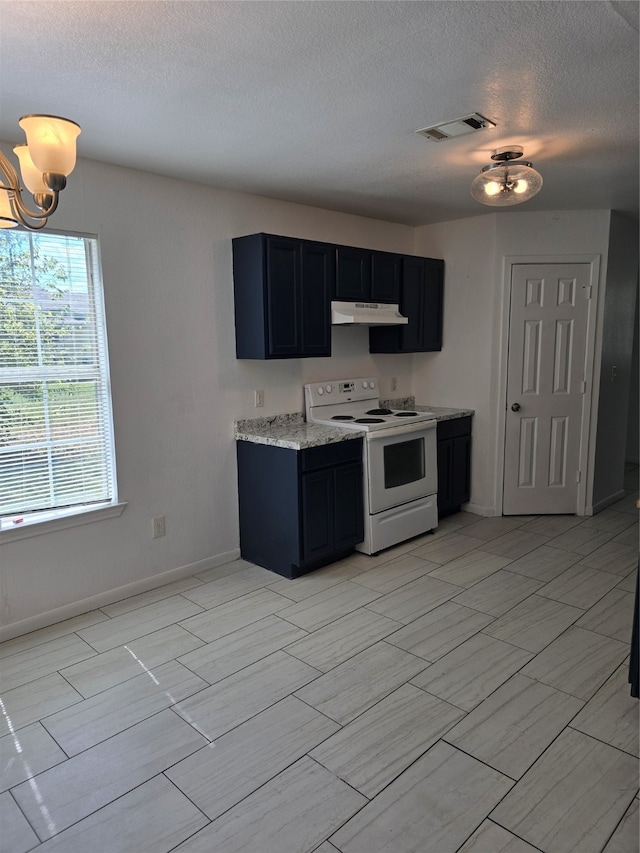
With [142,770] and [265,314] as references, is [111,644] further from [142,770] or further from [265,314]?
[265,314]

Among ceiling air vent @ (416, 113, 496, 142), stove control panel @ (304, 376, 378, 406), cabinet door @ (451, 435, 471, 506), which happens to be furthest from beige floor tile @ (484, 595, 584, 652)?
ceiling air vent @ (416, 113, 496, 142)

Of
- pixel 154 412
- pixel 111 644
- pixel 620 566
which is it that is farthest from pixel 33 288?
pixel 620 566

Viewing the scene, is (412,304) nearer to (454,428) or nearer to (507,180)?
(454,428)

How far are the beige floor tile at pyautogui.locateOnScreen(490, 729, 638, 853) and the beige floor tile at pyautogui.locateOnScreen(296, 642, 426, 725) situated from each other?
0.64 meters

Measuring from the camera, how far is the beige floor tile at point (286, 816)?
1644 millimetres

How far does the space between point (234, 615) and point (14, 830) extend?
1.42m

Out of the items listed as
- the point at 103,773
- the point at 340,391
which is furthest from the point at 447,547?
the point at 103,773

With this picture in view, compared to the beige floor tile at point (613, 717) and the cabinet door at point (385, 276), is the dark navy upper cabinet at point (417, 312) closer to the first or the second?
the cabinet door at point (385, 276)

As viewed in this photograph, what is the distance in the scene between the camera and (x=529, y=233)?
4328 mm

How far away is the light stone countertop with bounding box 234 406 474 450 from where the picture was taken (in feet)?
11.2

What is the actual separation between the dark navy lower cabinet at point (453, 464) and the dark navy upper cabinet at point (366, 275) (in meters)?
1.10

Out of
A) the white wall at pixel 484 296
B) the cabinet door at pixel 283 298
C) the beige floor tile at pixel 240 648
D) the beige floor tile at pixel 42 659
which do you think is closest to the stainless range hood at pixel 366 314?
the cabinet door at pixel 283 298

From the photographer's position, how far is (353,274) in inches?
156

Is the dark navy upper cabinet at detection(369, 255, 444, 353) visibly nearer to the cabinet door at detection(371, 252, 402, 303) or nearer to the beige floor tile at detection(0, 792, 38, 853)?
the cabinet door at detection(371, 252, 402, 303)
